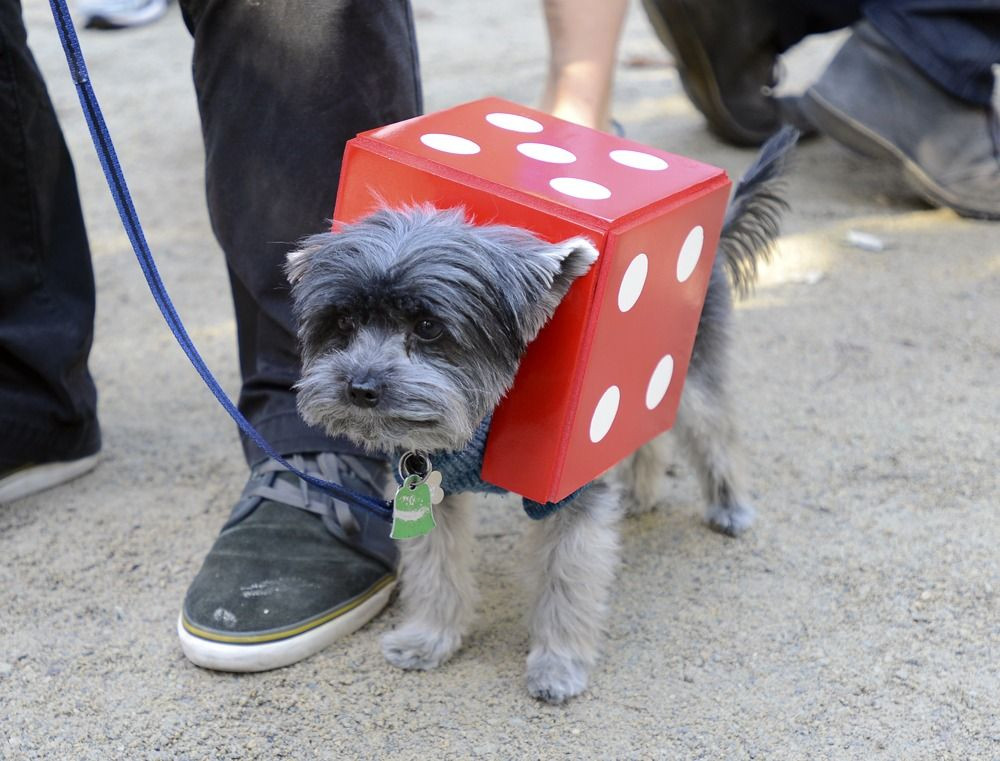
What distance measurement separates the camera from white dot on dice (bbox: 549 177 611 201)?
216cm

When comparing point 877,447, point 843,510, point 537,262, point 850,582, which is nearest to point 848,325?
point 877,447

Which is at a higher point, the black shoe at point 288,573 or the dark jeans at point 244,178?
the dark jeans at point 244,178

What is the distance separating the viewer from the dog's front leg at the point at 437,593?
2.63 metres

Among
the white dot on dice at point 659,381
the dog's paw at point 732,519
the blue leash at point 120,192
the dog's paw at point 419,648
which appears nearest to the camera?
the blue leash at point 120,192

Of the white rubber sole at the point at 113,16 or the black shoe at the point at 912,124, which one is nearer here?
the black shoe at the point at 912,124

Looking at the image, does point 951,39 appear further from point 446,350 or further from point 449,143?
point 446,350

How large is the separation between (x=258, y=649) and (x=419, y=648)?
0.36 metres

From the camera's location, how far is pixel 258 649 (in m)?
2.56

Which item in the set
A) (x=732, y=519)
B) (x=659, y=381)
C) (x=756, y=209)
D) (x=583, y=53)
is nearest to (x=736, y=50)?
(x=756, y=209)

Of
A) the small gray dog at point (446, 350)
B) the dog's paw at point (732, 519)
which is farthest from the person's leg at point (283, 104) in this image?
the dog's paw at point (732, 519)

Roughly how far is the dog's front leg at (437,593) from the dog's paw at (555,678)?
0.74 feet

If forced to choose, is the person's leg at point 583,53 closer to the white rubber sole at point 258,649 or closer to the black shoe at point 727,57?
the white rubber sole at point 258,649

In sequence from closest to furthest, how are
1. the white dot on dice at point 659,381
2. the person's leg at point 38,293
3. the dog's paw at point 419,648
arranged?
the white dot on dice at point 659,381 < the dog's paw at point 419,648 < the person's leg at point 38,293

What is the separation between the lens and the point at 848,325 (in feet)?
13.6
